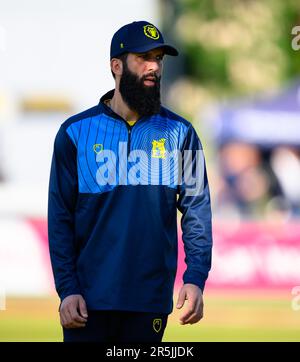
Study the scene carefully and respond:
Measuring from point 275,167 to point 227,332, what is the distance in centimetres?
871

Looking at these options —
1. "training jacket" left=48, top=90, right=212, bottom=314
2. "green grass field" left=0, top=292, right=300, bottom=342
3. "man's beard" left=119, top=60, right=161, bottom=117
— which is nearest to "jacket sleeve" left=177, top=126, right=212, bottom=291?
"training jacket" left=48, top=90, right=212, bottom=314

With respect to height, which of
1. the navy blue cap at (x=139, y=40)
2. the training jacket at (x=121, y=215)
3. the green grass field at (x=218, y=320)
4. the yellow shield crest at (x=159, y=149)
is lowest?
the green grass field at (x=218, y=320)

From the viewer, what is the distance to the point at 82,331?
557 cm

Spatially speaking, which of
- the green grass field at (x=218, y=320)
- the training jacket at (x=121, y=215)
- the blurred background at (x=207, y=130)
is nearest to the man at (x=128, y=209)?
the training jacket at (x=121, y=215)

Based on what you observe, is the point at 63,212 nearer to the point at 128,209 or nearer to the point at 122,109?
the point at 128,209

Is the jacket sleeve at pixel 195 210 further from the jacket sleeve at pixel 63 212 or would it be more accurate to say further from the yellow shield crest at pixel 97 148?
the jacket sleeve at pixel 63 212

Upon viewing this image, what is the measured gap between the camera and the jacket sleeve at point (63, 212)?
557 centimetres

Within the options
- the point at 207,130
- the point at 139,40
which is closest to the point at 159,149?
the point at 139,40

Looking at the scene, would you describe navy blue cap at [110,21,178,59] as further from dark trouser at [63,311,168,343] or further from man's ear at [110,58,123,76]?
dark trouser at [63,311,168,343]

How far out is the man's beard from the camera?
18.4 ft

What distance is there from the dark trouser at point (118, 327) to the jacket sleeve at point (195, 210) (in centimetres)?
28

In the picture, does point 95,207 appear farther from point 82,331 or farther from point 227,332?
point 227,332

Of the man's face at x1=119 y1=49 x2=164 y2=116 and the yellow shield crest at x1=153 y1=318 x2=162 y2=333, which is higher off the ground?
the man's face at x1=119 y1=49 x2=164 y2=116
